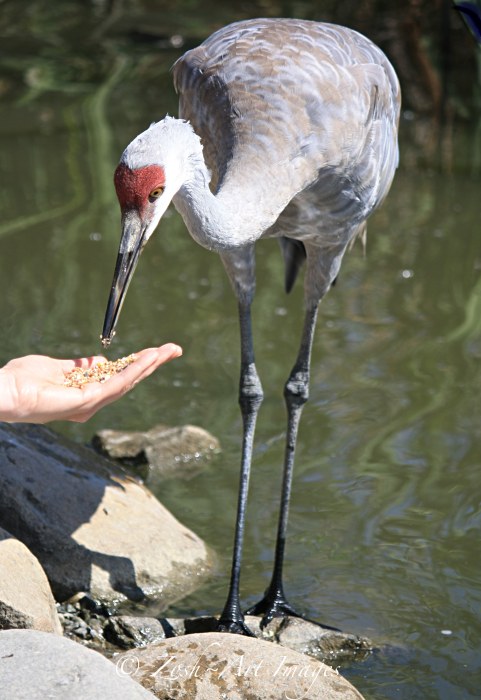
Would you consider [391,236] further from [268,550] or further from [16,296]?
[268,550]

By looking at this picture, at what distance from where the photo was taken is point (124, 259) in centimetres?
319

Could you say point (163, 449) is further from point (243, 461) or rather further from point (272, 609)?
point (272, 609)

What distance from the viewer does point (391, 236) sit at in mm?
7074

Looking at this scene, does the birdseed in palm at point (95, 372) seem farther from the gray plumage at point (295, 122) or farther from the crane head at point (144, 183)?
the gray plumage at point (295, 122)

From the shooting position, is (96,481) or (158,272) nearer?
(96,481)

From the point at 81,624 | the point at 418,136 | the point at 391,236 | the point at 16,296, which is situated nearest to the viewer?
the point at 81,624

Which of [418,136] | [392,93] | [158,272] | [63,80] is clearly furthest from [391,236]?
[63,80]

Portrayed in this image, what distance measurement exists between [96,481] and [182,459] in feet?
2.26

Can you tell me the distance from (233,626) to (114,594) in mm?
461

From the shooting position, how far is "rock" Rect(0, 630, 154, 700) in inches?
103

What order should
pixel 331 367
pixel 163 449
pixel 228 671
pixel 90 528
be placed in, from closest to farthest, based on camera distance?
1. pixel 228 671
2. pixel 90 528
3. pixel 163 449
4. pixel 331 367

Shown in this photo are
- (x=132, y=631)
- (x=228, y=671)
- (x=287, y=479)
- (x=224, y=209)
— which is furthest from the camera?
(x=287, y=479)

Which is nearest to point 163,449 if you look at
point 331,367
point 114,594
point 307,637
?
point 114,594

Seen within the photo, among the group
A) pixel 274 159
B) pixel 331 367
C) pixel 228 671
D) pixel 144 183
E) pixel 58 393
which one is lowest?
pixel 331 367
